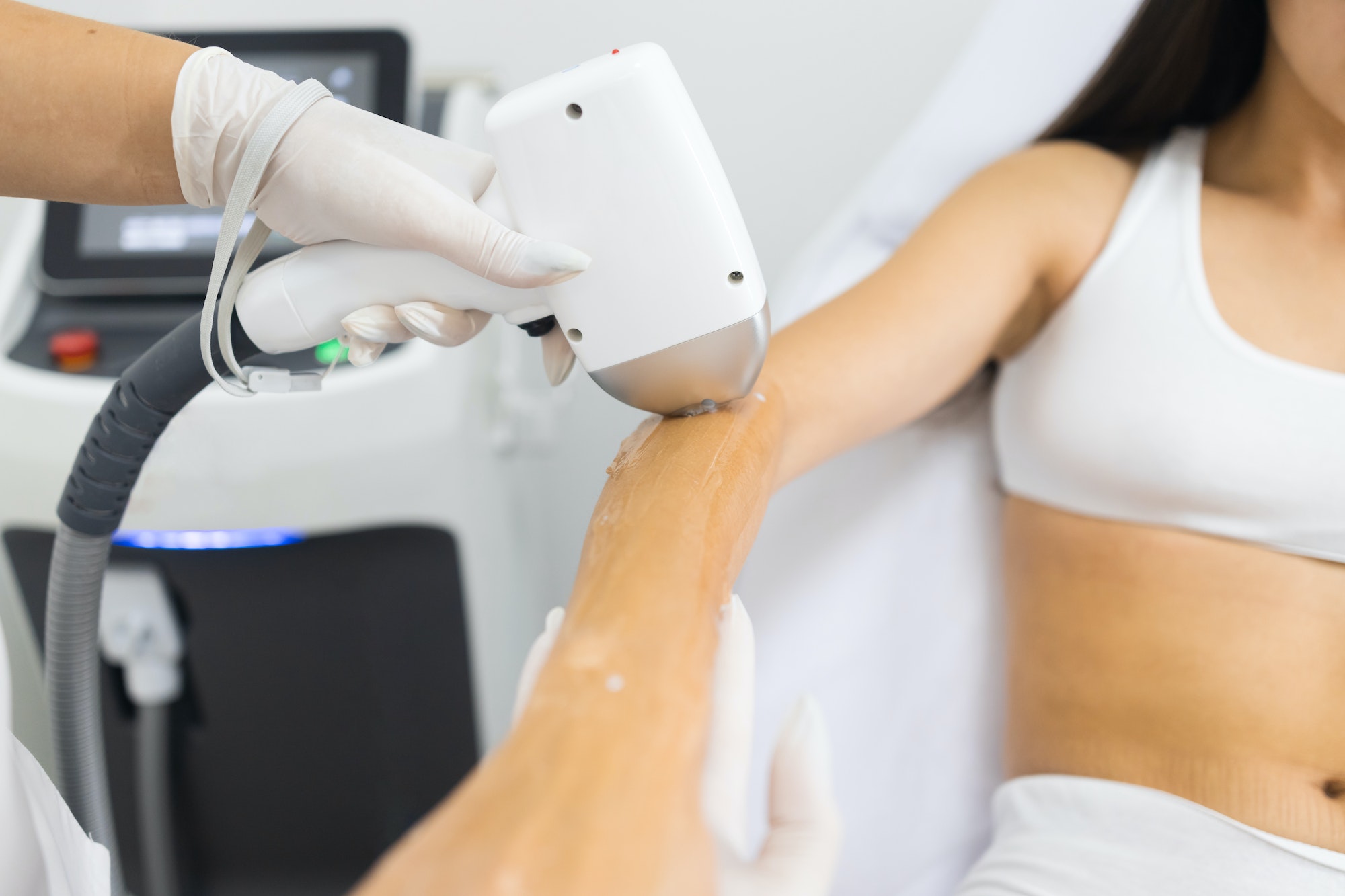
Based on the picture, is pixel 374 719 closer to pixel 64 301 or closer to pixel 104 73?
pixel 64 301

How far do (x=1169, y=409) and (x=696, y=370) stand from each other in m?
0.47

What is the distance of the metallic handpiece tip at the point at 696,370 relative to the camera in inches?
18.7

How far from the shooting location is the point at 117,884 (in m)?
0.61

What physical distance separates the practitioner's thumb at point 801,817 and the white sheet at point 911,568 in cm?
52

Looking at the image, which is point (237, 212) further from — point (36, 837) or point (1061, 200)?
point (1061, 200)

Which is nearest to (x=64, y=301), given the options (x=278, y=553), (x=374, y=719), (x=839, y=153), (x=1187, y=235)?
(x=278, y=553)

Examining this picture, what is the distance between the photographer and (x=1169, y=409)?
0.76 metres

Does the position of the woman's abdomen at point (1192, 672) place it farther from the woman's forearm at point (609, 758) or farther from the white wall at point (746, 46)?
the white wall at point (746, 46)

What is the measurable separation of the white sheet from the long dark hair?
66mm

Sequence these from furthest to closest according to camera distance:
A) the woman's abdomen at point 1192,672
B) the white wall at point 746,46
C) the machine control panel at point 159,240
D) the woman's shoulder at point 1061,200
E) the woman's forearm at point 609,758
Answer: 1. the white wall at point 746,46
2. the machine control panel at point 159,240
3. the woman's shoulder at point 1061,200
4. the woman's abdomen at point 1192,672
5. the woman's forearm at point 609,758

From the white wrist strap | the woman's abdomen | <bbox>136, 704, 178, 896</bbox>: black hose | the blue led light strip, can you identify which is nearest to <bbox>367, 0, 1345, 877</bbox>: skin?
the woman's abdomen

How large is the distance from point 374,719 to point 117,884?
0.40 meters

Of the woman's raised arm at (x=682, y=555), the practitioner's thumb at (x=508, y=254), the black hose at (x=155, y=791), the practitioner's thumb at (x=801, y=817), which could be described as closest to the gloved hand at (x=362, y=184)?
the practitioner's thumb at (x=508, y=254)

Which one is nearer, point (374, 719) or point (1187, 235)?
point (1187, 235)
